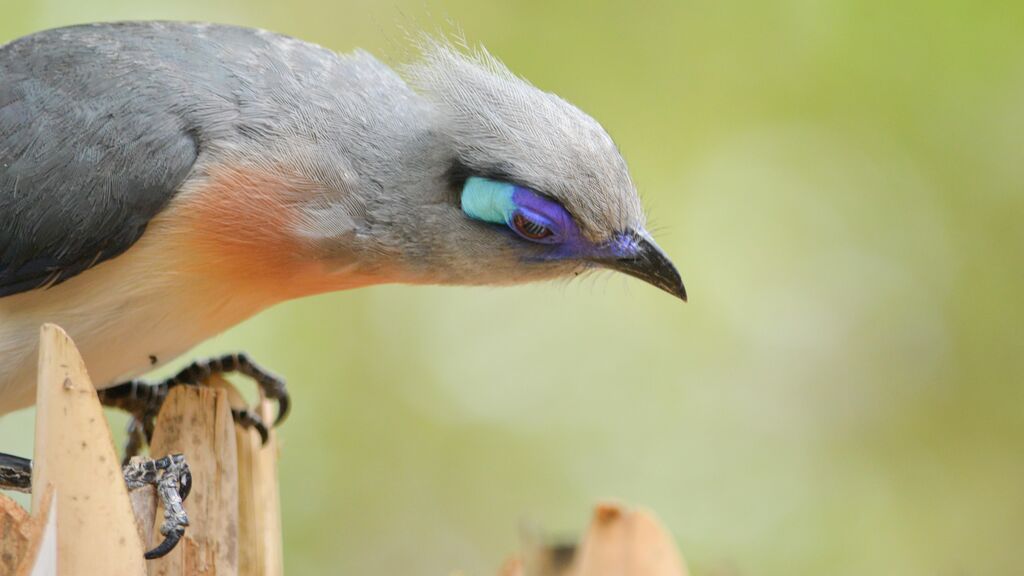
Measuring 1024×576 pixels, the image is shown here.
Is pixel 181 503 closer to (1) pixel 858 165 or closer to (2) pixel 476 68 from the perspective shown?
(2) pixel 476 68

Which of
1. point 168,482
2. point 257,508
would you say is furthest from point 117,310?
point 257,508

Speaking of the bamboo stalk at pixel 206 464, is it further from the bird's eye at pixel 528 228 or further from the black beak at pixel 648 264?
the black beak at pixel 648 264

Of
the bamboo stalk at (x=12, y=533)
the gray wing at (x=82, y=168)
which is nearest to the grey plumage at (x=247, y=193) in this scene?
the gray wing at (x=82, y=168)

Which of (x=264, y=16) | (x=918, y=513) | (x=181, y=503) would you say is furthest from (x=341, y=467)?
(x=181, y=503)

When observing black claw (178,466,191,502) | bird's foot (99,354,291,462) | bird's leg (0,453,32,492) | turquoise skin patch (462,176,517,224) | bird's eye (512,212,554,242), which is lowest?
black claw (178,466,191,502)

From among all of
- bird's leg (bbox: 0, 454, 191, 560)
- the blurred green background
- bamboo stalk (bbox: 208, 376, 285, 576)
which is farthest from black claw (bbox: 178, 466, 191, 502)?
the blurred green background

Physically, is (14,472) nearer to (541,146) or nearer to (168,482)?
(168,482)

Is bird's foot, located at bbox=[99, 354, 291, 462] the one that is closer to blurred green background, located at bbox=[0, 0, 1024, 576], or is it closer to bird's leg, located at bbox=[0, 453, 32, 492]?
bird's leg, located at bbox=[0, 453, 32, 492]
